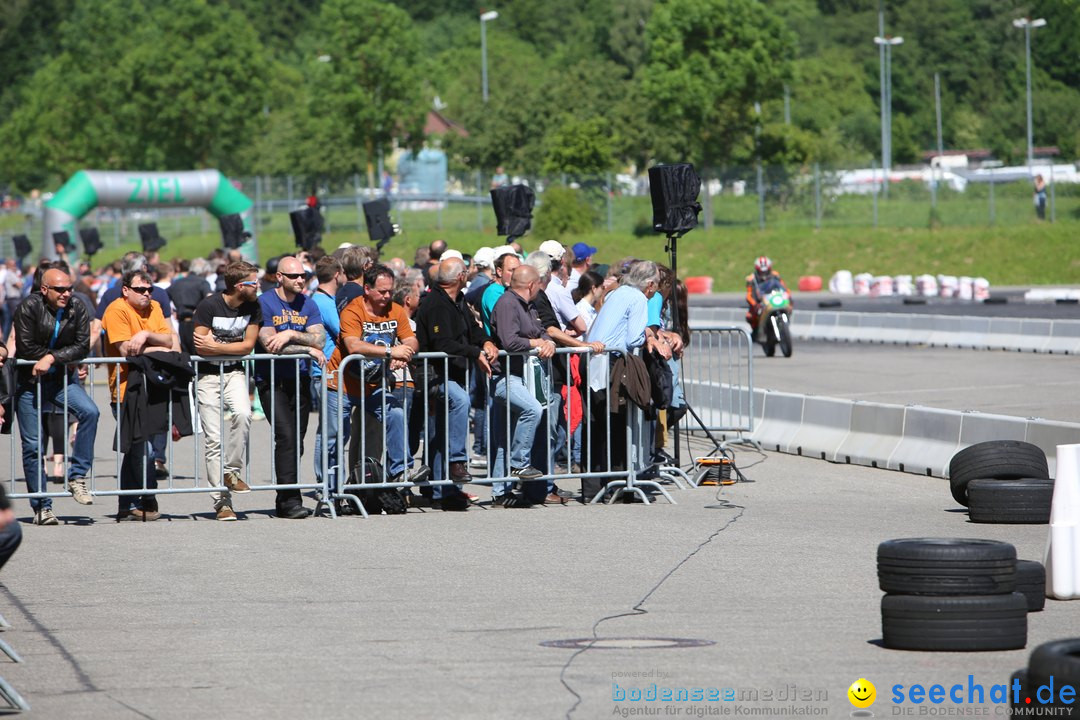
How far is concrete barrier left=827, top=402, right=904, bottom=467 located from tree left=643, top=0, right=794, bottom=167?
4563 centimetres

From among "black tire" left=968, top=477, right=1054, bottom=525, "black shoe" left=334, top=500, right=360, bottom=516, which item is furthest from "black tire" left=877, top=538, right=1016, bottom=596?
"black shoe" left=334, top=500, right=360, bottom=516

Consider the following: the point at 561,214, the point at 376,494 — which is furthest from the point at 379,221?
the point at 561,214

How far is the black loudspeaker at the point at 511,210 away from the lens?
20.8 metres

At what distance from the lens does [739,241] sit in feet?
185

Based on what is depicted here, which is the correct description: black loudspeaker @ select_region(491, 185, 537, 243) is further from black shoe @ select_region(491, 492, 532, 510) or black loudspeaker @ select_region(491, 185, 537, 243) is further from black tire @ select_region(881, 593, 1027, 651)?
black tire @ select_region(881, 593, 1027, 651)

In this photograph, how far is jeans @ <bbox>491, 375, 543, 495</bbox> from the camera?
13328mm

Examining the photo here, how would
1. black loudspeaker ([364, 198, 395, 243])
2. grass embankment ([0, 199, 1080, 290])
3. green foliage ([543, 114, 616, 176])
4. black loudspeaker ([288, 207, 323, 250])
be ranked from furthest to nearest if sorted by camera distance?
green foliage ([543, 114, 616, 176]), grass embankment ([0, 199, 1080, 290]), black loudspeaker ([288, 207, 323, 250]), black loudspeaker ([364, 198, 395, 243])

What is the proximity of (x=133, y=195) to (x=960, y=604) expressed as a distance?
45592 millimetres

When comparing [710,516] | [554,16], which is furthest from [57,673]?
[554,16]

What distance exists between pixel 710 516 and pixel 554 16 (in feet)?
444

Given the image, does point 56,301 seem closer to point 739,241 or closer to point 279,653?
point 279,653

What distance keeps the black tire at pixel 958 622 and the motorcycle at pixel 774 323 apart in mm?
20299

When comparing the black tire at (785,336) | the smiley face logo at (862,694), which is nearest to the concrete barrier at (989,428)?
the smiley face logo at (862,694)

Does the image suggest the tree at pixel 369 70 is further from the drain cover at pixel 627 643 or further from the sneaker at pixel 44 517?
the drain cover at pixel 627 643
